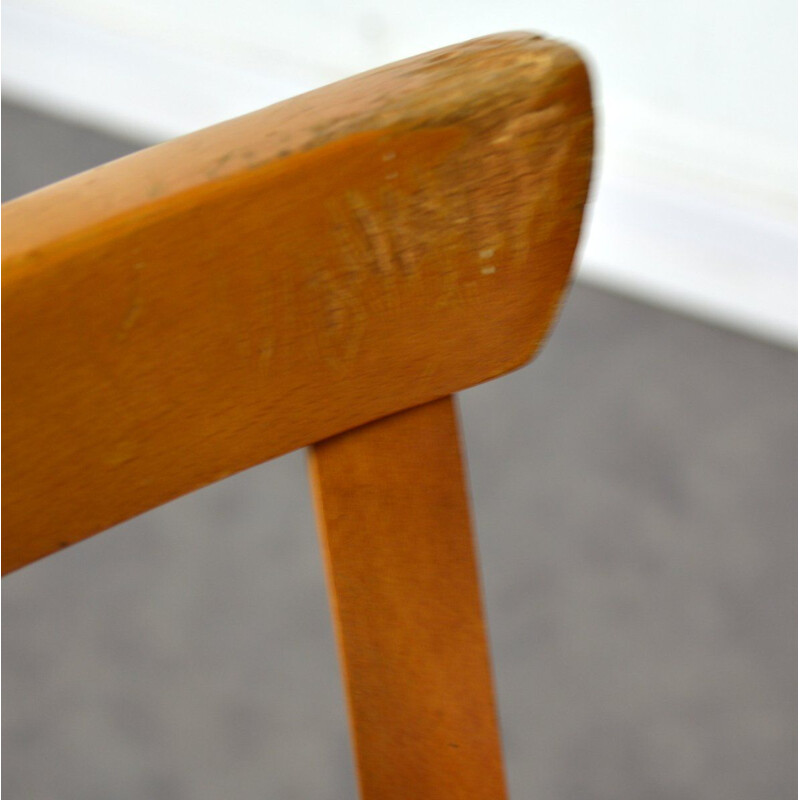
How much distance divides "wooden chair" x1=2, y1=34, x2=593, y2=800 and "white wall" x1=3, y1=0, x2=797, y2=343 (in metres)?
0.68

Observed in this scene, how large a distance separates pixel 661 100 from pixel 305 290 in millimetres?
905

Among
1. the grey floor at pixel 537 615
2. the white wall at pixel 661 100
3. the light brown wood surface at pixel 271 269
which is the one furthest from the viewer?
the white wall at pixel 661 100

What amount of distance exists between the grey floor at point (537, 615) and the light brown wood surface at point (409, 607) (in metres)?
0.58

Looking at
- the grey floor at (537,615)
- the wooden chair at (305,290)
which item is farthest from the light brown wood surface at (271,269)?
the grey floor at (537,615)

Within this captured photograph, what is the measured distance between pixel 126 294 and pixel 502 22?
965mm

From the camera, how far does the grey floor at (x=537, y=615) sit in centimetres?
74

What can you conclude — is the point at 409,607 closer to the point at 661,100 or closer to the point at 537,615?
the point at 537,615

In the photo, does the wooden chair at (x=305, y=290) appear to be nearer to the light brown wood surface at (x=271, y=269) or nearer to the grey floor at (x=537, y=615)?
the light brown wood surface at (x=271, y=269)

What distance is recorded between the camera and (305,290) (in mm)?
138

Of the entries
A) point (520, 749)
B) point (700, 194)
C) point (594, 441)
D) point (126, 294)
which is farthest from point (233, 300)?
point (700, 194)

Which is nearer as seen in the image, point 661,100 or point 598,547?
point 598,547

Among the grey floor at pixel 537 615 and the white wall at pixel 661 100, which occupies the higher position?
the white wall at pixel 661 100

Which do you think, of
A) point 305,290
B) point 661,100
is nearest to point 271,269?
point 305,290

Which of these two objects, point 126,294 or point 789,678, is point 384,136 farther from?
point 789,678
